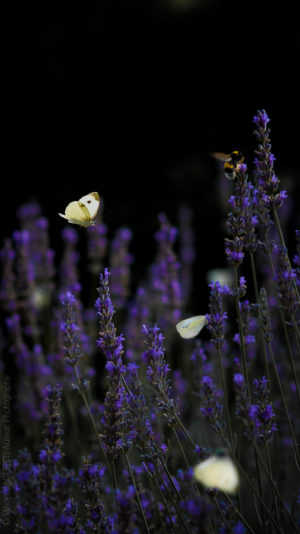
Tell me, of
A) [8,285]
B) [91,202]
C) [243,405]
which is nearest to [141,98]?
[8,285]

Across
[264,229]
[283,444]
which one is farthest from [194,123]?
[264,229]

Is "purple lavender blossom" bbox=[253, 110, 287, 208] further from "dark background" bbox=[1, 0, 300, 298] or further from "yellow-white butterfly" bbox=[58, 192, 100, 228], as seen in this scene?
"dark background" bbox=[1, 0, 300, 298]

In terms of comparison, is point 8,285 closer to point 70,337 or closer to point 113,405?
point 70,337

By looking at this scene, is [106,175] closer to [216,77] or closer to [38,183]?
[38,183]

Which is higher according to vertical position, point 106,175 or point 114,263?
point 106,175

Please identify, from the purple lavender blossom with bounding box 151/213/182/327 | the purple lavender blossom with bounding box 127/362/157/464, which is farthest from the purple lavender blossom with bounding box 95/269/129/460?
the purple lavender blossom with bounding box 151/213/182/327

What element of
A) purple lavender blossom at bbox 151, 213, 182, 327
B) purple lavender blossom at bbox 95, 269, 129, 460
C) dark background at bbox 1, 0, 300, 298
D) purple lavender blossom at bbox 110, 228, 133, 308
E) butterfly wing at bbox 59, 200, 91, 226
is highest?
dark background at bbox 1, 0, 300, 298

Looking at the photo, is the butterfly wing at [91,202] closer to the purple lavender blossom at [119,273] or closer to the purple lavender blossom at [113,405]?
the purple lavender blossom at [113,405]

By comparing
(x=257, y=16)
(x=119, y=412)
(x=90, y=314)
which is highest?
(x=257, y=16)
